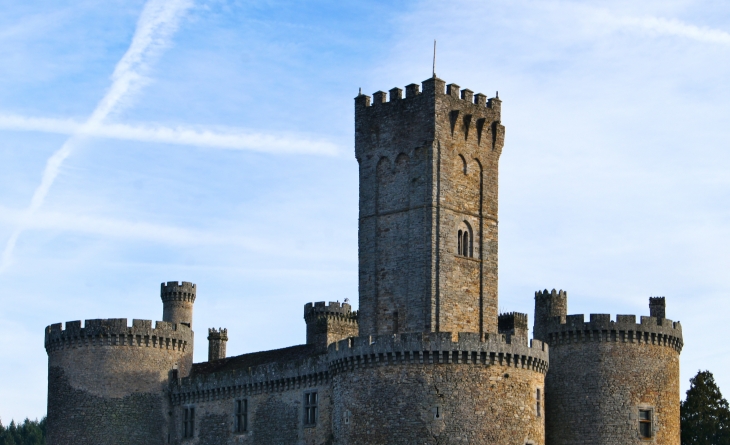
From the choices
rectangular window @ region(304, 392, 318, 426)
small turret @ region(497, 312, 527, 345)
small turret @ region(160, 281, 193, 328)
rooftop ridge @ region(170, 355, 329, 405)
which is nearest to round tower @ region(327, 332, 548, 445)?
rectangular window @ region(304, 392, 318, 426)

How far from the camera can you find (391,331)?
55.2 meters

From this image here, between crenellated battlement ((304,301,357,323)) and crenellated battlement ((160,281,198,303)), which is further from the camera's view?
crenellated battlement ((160,281,198,303))

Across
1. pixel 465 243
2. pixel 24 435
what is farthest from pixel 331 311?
pixel 24 435

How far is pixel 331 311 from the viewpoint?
72.1 metres

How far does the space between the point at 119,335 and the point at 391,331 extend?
17789mm

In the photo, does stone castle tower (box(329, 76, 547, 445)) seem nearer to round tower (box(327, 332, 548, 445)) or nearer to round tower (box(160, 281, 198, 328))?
round tower (box(327, 332, 548, 445))

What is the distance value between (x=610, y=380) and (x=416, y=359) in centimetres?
1186

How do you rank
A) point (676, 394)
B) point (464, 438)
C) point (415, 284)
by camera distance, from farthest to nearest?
point (676, 394) → point (415, 284) → point (464, 438)

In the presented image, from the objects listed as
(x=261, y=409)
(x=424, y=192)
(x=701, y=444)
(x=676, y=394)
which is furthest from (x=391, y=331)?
(x=701, y=444)

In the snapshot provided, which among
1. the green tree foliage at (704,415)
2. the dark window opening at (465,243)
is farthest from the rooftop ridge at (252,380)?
the green tree foliage at (704,415)

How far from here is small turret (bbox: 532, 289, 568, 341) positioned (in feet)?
202

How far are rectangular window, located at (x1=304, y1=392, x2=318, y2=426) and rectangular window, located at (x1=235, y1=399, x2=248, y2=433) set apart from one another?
4.48 m

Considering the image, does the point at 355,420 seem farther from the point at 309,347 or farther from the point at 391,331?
the point at 309,347

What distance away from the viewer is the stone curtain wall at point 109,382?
215ft
